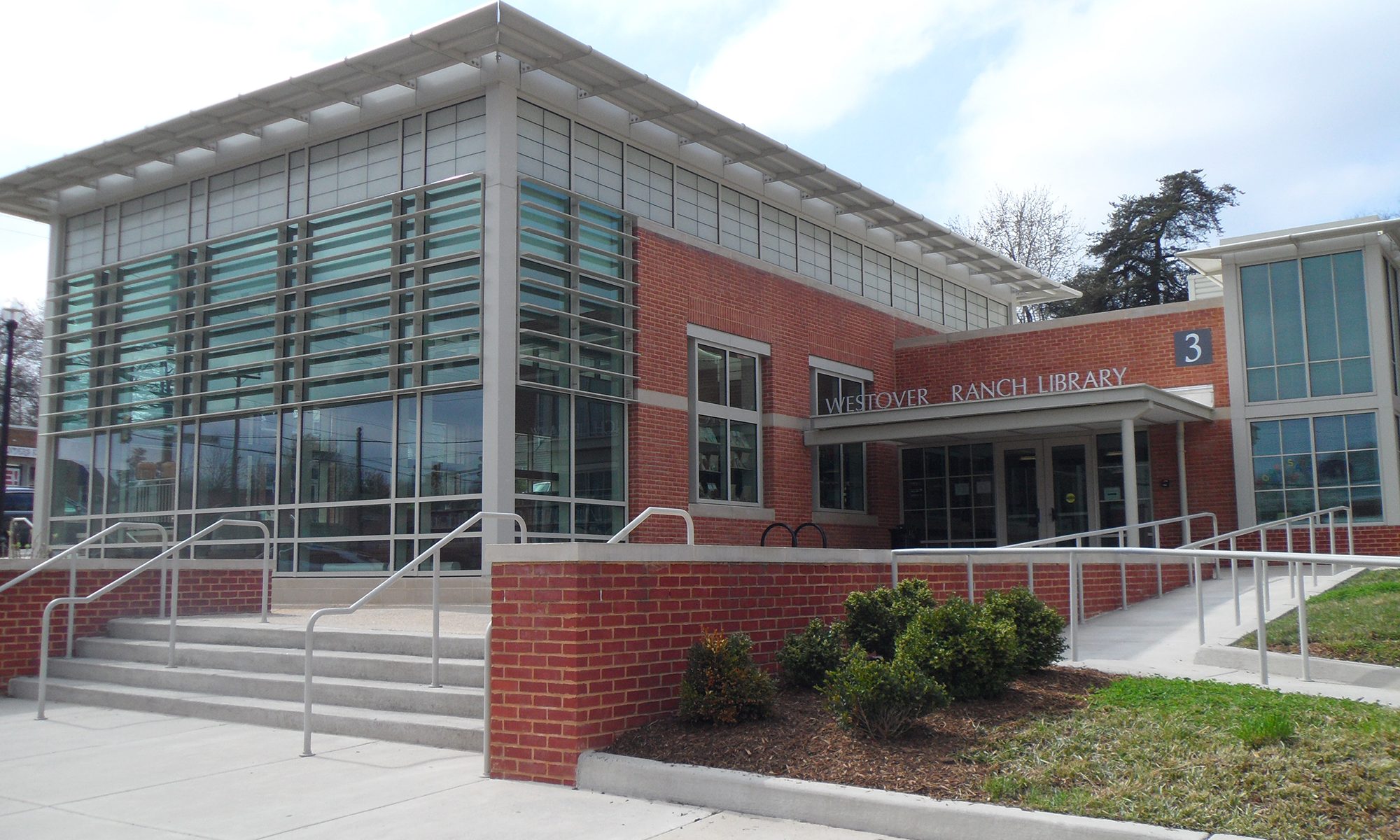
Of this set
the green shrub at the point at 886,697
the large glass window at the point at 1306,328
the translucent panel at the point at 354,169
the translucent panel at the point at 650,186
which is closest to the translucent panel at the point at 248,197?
the translucent panel at the point at 354,169

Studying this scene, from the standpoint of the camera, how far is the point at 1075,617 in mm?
10062

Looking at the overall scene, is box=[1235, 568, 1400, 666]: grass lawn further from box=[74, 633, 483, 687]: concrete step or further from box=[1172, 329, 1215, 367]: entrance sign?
box=[1172, 329, 1215, 367]: entrance sign

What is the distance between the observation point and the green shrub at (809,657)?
827 cm

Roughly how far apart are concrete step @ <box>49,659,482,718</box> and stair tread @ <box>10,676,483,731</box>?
0.14ft

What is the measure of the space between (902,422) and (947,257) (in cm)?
758

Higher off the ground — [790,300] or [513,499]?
[790,300]

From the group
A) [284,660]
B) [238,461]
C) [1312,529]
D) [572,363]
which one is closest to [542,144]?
[572,363]

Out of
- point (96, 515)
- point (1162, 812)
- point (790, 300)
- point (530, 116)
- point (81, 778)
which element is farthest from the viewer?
point (790, 300)

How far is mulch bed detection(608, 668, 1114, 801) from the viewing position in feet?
20.3

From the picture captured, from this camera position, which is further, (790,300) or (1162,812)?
(790,300)

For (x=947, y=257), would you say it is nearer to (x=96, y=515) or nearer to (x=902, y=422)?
(x=902, y=422)

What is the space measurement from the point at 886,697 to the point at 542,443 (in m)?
Result: 9.23

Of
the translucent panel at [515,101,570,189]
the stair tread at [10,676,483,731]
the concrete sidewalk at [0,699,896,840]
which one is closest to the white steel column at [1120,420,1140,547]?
the translucent panel at [515,101,570,189]

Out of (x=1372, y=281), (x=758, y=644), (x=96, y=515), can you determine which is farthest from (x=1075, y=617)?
(x=96, y=515)
